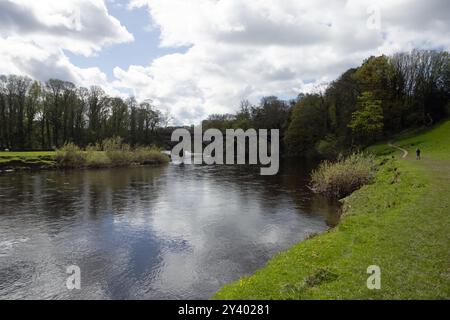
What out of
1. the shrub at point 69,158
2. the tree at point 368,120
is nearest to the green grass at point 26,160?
the shrub at point 69,158

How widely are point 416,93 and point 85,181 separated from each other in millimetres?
65077

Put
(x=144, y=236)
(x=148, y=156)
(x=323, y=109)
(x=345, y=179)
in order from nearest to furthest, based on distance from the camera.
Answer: (x=144, y=236), (x=345, y=179), (x=148, y=156), (x=323, y=109)

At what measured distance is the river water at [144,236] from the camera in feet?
39.2

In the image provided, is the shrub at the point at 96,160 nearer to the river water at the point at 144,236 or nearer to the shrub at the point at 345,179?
the river water at the point at 144,236

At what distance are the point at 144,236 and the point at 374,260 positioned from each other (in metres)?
11.6

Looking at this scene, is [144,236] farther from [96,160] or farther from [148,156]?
[148,156]

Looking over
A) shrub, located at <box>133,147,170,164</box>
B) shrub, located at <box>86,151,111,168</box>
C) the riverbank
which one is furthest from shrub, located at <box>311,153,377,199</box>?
shrub, located at <box>133,147,170,164</box>

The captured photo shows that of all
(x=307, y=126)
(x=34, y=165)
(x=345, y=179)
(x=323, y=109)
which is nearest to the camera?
(x=345, y=179)

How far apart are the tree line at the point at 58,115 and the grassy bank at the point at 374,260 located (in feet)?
196

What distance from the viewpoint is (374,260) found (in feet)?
33.0

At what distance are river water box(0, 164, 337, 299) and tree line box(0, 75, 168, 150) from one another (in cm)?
4349

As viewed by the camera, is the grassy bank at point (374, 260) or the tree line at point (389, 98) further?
the tree line at point (389, 98)

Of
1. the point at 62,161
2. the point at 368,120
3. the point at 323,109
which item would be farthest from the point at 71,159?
the point at 323,109

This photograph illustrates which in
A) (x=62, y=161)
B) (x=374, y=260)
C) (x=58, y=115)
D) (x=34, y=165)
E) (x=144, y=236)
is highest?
(x=58, y=115)
